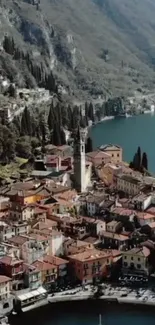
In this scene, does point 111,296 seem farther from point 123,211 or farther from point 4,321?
point 123,211

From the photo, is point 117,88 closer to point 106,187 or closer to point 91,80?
point 91,80

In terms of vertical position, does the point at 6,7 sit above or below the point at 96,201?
above

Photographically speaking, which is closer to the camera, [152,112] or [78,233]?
[78,233]

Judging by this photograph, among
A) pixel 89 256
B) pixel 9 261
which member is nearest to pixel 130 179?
pixel 89 256

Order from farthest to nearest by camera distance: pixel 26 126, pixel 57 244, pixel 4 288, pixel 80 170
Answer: pixel 26 126 < pixel 80 170 < pixel 57 244 < pixel 4 288

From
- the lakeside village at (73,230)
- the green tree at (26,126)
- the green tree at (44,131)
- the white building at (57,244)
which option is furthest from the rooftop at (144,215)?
the green tree at (26,126)

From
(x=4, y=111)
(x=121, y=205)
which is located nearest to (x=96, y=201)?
(x=121, y=205)
